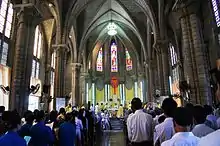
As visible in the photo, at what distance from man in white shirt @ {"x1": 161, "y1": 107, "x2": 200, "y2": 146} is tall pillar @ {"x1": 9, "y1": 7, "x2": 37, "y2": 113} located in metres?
9.47

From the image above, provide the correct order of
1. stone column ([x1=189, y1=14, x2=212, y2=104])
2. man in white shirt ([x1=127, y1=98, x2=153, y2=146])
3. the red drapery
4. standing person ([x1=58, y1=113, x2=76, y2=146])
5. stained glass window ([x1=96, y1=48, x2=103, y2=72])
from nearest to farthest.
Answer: man in white shirt ([x1=127, y1=98, x2=153, y2=146])
standing person ([x1=58, y1=113, x2=76, y2=146])
stone column ([x1=189, y1=14, x2=212, y2=104])
the red drapery
stained glass window ([x1=96, y1=48, x2=103, y2=72])

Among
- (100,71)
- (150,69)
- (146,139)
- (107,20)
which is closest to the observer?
(146,139)

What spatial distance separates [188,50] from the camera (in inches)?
427

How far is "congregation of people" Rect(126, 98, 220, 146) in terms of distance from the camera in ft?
6.72

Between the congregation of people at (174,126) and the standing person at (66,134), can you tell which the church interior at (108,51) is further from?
the standing person at (66,134)

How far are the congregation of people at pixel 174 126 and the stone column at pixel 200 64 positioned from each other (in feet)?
21.2

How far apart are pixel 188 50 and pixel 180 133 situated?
380 inches

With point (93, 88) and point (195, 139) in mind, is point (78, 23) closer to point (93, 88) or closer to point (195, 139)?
point (93, 88)

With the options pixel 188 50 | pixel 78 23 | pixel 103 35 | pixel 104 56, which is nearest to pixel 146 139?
pixel 188 50

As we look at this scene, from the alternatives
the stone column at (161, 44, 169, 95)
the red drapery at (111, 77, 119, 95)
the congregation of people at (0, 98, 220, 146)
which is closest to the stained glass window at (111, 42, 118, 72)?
the red drapery at (111, 77, 119, 95)

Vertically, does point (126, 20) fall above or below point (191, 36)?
above

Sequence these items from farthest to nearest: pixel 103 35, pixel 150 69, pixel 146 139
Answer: pixel 103 35 → pixel 150 69 → pixel 146 139

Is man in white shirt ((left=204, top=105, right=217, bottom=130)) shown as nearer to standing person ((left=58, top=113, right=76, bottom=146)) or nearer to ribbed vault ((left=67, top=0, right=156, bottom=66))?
standing person ((left=58, top=113, right=76, bottom=146))

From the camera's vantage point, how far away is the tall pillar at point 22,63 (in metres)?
10.1
